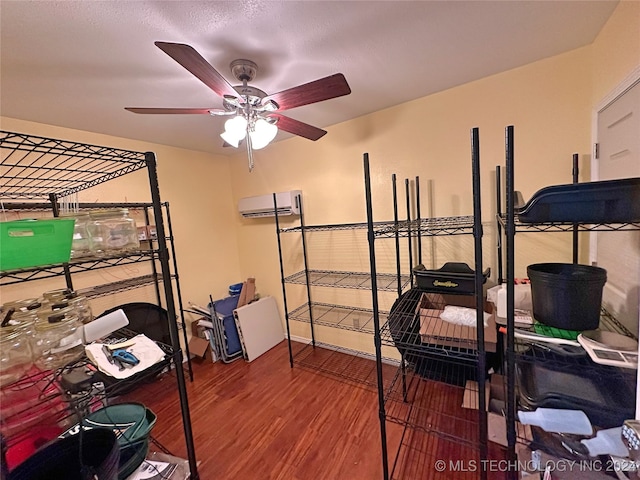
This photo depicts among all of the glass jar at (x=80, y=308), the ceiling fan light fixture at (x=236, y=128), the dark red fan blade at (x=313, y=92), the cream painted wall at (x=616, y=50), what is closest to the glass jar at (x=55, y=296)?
the glass jar at (x=80, y=308)

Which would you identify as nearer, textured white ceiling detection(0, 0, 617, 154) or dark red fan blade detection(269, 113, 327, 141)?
textured white ceiling detection(0, 0, 617, 154)

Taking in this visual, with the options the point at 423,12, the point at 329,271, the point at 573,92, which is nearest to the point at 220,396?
the point at 329,271

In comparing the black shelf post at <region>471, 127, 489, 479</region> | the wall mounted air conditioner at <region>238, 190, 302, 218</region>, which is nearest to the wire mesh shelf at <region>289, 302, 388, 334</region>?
the wall mounted air conditioner at <region>238, 190, 302, 218</region>

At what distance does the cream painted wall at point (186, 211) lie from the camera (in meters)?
2.16

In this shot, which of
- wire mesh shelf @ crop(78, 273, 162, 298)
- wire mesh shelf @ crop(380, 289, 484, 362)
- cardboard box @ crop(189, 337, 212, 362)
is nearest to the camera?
wire mesh shelf @ crop(380, 289, 484, 362)

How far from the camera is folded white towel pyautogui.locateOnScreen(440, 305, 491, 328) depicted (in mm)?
1441

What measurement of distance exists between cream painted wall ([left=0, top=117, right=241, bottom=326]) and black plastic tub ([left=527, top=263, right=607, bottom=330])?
9.98ft

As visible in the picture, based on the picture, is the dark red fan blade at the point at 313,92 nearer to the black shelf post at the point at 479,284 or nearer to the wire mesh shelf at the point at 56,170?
the black shelf post at the point at 479,284

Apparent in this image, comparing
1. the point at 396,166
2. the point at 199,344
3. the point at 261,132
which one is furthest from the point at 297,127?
the point at 199,344

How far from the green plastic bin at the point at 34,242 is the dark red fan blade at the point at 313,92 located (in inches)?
41.0

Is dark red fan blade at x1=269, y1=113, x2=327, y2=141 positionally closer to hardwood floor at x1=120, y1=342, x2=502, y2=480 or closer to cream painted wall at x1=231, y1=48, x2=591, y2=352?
cream painted wall at x1=231, y1=48, x2=591, y2=352

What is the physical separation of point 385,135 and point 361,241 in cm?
99

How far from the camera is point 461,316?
1.48m

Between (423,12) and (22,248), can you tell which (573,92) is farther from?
(22,248)
